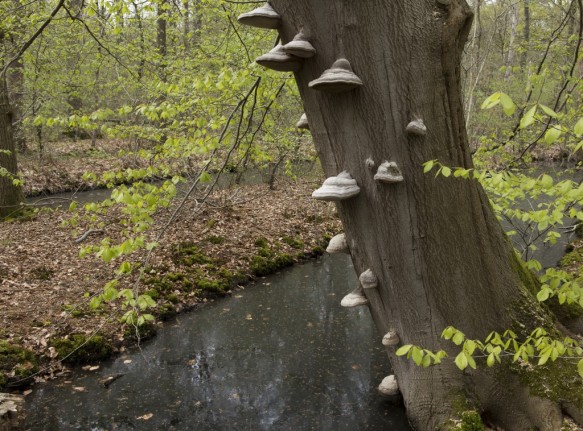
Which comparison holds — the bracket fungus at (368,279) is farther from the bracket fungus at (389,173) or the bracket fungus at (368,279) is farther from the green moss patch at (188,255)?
the green moss patch at (188,255)

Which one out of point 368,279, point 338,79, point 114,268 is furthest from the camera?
point 114,268

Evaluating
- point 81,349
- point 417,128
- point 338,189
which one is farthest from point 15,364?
point 417,128

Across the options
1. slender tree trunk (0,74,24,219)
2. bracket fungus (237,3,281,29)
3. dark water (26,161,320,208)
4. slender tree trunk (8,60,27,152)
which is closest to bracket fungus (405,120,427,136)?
bracket fungus (237,3,281,29)

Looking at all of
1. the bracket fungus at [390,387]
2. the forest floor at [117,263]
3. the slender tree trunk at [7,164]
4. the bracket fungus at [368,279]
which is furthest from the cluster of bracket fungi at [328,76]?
the slender tree trunk at [7,164]

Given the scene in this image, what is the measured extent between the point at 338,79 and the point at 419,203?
987 mm

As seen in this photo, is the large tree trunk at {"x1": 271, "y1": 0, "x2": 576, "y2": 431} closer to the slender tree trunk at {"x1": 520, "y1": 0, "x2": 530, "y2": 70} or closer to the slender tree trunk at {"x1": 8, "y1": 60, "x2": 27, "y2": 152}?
the slender tree trunk at {"x1": 520, "y1": 0, "x2": 530, "y2": 70}


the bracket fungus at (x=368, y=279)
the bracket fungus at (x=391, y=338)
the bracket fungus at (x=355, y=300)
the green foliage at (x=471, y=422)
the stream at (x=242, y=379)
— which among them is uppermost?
the bracket fungus at (x=368, y=279)

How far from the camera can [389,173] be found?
2.88 meters

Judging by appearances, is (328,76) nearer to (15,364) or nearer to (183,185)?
(15,364)

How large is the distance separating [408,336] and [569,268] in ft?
19.5

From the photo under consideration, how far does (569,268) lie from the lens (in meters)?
8.06

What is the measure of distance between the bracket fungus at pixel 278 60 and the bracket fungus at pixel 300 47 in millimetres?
51

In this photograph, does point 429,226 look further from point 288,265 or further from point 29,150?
point 29,150

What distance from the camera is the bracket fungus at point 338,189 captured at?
9.46 ft
